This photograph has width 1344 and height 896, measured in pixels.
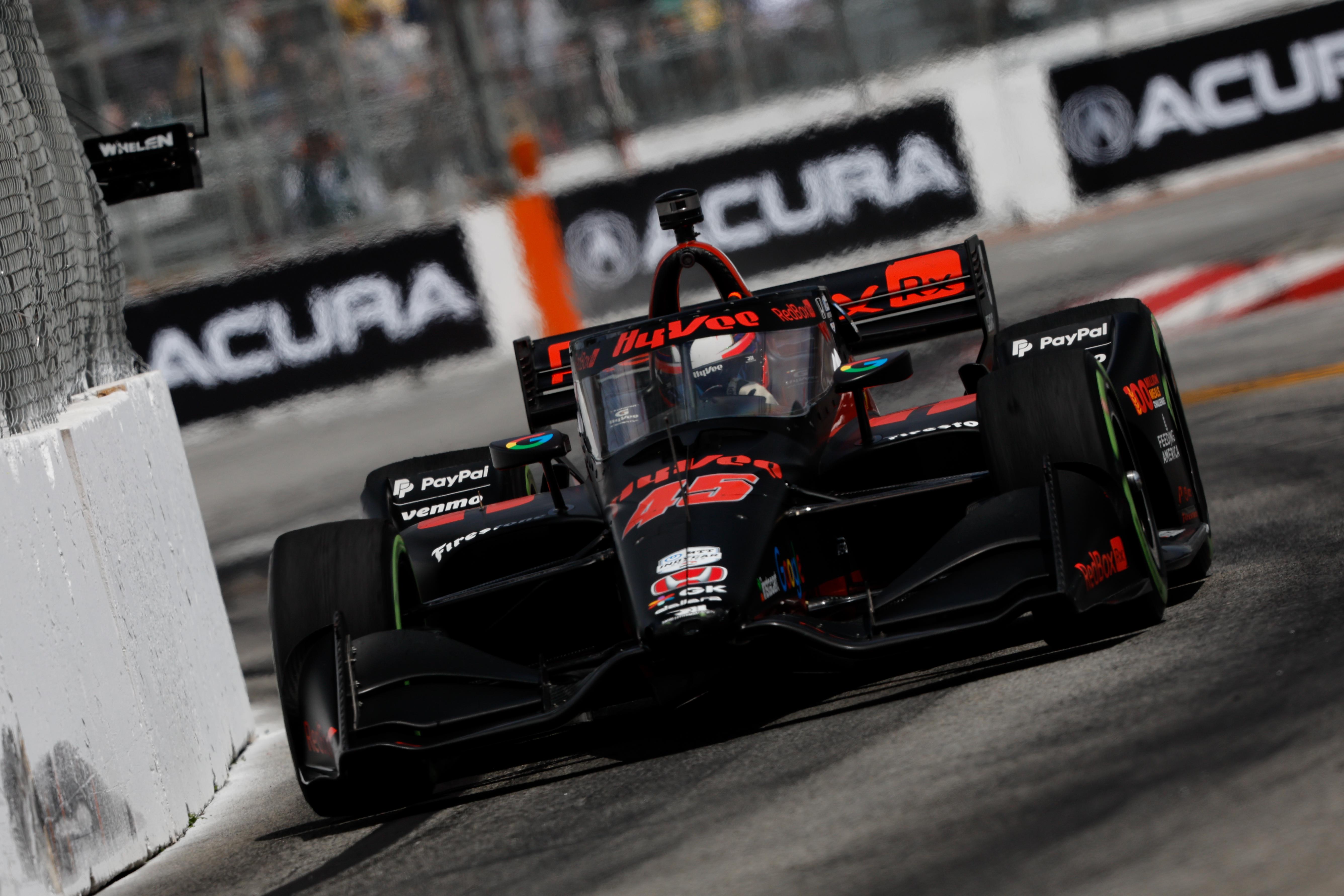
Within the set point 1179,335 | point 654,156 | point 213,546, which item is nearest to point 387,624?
point 213,546

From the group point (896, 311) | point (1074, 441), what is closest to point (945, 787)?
point (1074, 441)

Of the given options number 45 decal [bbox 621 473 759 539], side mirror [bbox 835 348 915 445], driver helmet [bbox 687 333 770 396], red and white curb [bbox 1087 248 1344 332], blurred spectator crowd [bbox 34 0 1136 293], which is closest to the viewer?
number 45 decal [bbox 621 473 759 539]

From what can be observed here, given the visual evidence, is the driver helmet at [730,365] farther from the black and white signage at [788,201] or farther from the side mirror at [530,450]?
the black and white signage at [788,201]

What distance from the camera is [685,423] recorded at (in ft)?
19.2

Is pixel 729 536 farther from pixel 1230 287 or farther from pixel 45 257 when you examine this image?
pixel 1230 287

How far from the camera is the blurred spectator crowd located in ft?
44.0

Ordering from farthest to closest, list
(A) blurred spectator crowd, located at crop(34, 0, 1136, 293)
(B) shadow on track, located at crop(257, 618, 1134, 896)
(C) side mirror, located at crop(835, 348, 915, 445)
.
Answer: (A) blurred spectator crowd, located at crop(34, 0, 1136, 293) → (C) side mirror, located at crop(835, 348, 915, 445) → (B) shadow on track, located at crop(257, 618, 1134, 896)

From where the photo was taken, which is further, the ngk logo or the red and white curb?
the red and white curb

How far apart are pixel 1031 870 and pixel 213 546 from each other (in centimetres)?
909

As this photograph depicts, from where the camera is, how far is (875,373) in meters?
5.55

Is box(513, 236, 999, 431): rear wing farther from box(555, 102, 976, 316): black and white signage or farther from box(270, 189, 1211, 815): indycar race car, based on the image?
box(555, 102, 976, 316): black and white signage

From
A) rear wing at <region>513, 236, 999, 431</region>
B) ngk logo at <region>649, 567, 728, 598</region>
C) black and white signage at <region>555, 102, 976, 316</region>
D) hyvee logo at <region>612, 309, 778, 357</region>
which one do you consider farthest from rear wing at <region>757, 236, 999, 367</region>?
black and white signage at <region>555, 102, 976, 316</region>

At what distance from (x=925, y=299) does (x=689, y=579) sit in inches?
113

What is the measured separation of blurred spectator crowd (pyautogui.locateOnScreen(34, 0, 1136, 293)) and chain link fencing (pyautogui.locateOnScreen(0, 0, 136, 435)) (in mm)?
6422
